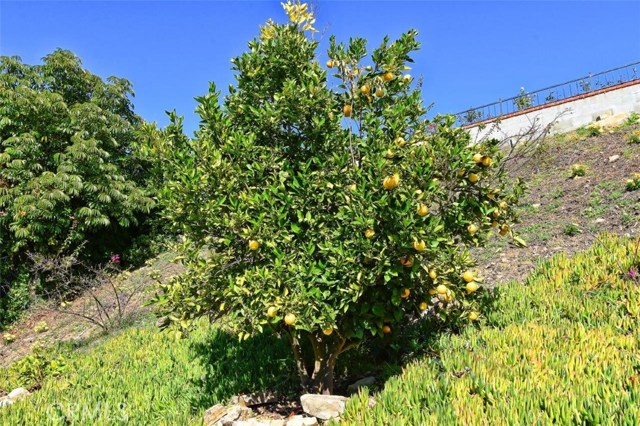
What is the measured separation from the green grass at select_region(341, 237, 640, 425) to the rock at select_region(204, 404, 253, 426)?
4.70ft

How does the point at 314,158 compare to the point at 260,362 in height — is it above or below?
above

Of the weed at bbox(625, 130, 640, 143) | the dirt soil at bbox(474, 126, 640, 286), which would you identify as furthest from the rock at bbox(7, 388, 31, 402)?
the weed at bbox(625, 130, 640, 143)

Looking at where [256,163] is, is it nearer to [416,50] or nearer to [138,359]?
[416,50]

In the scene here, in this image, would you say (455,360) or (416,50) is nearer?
(455,360)

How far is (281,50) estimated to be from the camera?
151 inches

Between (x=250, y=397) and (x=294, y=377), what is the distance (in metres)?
0.56

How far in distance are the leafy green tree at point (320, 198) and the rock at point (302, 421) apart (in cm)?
45

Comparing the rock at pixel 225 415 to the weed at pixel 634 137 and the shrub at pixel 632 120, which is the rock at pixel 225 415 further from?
the shrub at pixel 632 120

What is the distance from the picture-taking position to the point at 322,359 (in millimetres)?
3920

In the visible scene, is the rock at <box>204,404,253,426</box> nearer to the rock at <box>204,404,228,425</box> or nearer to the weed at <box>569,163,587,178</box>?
the rock at <box>204,404,228,425</box>

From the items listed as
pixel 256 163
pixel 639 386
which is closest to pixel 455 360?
pixel 639 386

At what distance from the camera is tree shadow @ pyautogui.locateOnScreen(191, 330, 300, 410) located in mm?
4531

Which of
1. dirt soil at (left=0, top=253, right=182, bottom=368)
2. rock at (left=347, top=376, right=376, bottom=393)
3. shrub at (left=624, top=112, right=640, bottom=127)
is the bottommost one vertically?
rock at (left=347, top=376, right=376, bottom=393)

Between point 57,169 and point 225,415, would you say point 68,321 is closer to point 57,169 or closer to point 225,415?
point 57,169
